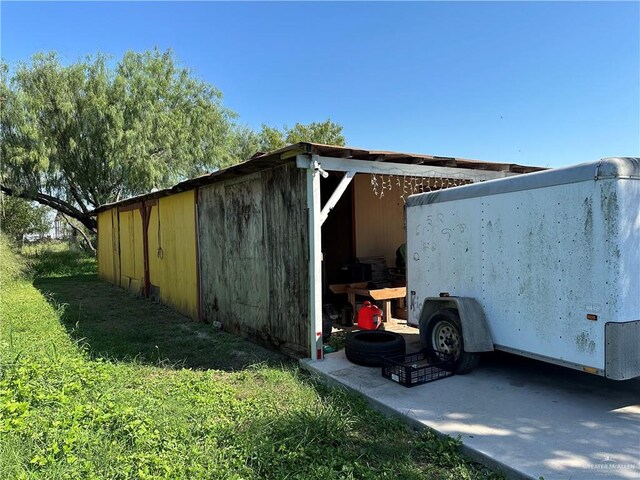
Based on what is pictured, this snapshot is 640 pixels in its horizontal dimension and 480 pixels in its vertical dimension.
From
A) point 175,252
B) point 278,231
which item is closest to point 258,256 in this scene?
point 278,231

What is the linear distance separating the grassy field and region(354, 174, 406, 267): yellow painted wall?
3.76 meters

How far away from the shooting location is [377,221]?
9258mm

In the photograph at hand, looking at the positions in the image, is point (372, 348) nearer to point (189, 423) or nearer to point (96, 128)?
point (189, 423)

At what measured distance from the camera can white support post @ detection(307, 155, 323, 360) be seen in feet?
17.7

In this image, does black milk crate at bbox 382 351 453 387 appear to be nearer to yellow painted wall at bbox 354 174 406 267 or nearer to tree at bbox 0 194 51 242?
yellow painted wall at bbox 354 174 406 267

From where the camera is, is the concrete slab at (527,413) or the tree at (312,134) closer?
the concrete slab at (527,413)

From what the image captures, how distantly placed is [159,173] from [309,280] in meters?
15.9

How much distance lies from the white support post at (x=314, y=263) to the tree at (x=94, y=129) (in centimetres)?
1562

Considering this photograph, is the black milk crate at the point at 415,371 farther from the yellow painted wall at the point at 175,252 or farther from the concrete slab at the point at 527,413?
the yellow painted wall at the point at 175,252

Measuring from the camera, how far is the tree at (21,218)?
2379 cm

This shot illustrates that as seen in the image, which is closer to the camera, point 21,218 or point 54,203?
point 54,203

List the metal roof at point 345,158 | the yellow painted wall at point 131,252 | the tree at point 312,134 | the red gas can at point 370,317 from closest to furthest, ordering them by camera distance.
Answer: the metal roof at point 345,158, the red gas can at point 370,317, the yellow painted wall at point 131,252, the tree at point 312,134

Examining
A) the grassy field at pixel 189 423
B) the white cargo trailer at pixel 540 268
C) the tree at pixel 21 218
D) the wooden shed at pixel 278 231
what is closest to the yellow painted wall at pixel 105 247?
the wooden shed at pixel 278 231

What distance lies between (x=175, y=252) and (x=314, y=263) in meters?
5.37
